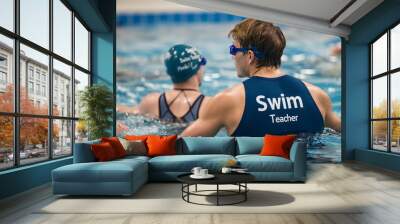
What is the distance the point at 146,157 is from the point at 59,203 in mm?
2019

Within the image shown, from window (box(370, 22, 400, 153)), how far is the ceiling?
792 millimetres

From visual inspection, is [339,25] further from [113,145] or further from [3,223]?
[3,223]

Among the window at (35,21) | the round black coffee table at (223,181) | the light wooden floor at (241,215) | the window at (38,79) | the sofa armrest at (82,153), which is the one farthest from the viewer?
the sofa armrest at (82,153)

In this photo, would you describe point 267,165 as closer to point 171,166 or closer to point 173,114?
point 171,166

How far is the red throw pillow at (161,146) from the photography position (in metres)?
6.64

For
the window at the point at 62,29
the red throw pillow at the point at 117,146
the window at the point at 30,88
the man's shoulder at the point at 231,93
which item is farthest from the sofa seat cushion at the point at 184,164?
the man's shoulder at the point at 231,93

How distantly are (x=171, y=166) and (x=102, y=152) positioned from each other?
1.08 meters

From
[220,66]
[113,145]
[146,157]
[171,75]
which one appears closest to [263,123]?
[220,66]

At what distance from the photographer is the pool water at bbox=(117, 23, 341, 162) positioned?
28.8 ft

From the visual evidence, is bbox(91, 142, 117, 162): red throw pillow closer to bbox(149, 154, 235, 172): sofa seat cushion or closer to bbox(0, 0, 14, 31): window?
bbox(149, 154, 235, 172): sofa seat cushion

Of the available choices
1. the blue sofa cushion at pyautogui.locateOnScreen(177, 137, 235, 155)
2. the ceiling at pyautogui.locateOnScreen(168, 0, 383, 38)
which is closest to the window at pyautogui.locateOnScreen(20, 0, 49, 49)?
the blue sofa cushion at pyautogui.locateOnScreen(177, 137, 235, 155)

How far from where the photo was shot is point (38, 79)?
5875 millimetres

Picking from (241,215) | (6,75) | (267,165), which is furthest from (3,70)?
(267,165)

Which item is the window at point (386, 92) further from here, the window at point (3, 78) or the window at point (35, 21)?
the window at point (3, 78)
